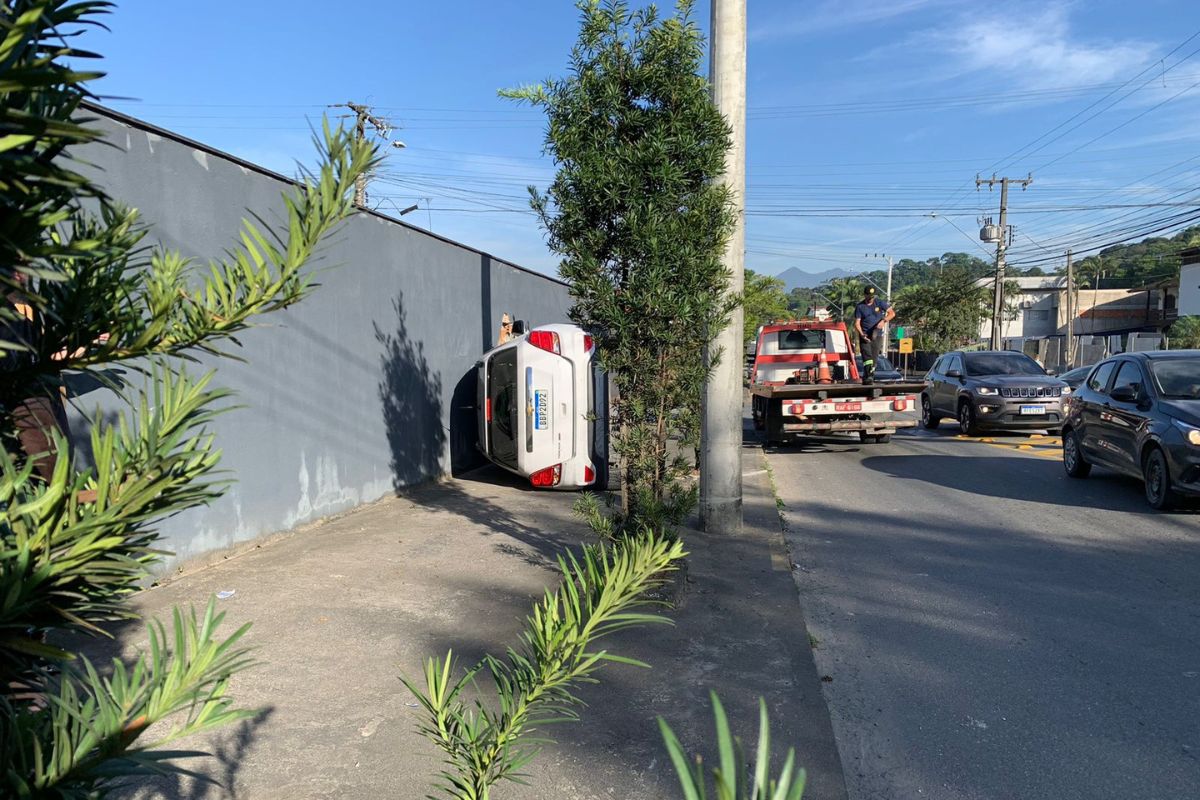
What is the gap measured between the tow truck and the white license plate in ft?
18.7

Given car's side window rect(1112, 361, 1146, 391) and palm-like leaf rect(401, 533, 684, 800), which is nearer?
palm-like leaf rect(401, 533, 684, 800)

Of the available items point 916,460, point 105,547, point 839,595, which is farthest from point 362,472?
point 916,460

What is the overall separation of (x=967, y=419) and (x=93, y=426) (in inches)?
676

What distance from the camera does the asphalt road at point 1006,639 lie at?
11.8 ft

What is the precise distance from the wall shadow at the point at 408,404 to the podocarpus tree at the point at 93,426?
789 centimetres

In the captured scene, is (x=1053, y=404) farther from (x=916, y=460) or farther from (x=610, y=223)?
(x=610, y=223)

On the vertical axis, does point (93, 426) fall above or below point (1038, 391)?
above

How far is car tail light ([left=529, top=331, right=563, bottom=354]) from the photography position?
893 cm

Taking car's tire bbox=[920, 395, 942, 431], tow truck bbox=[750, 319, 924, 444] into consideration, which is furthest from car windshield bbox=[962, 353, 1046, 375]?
tow truck bbox=[750, 319, 924, 444]

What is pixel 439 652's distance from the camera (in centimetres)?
452

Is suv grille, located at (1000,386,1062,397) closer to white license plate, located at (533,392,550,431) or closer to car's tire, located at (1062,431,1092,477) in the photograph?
car's tire, located at (1062,431,1092,477)

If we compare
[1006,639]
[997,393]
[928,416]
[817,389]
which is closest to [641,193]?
[1006,639]

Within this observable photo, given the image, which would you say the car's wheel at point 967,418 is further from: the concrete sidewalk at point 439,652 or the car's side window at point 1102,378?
the concrete sidewalk at point 439,652

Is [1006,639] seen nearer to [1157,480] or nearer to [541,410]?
[1157,480]
